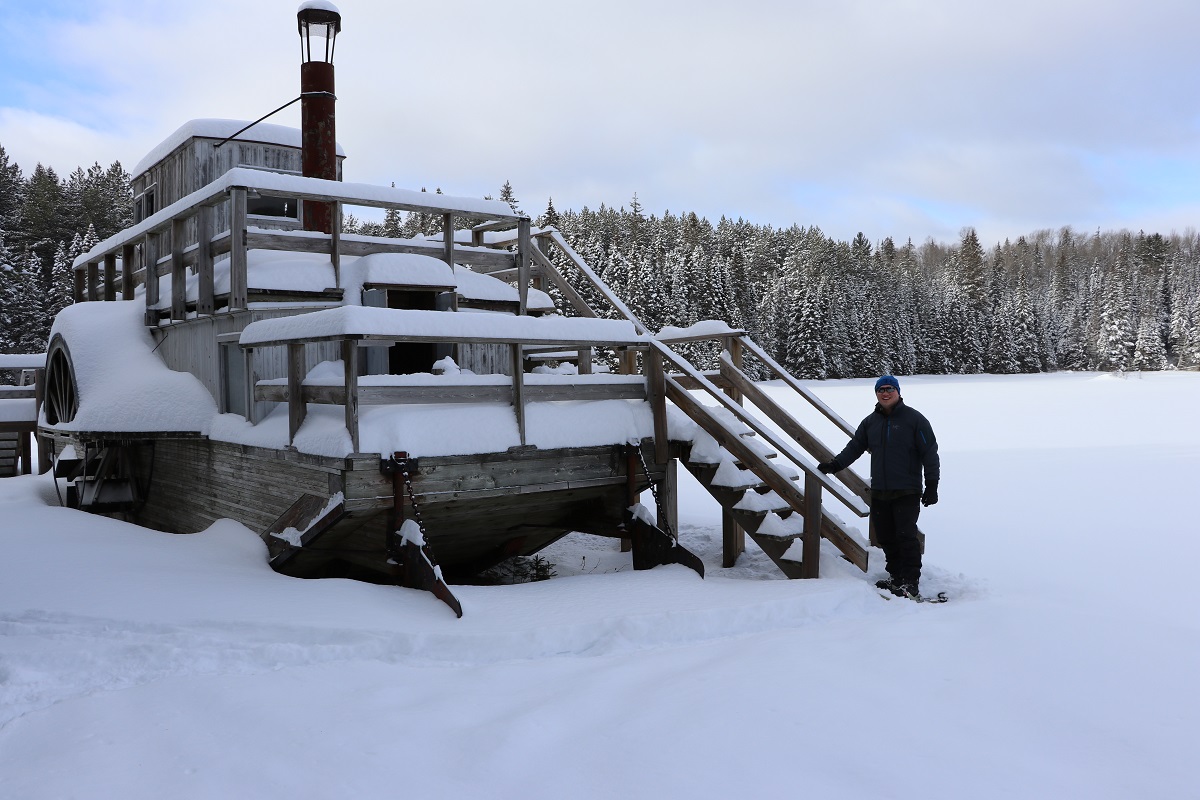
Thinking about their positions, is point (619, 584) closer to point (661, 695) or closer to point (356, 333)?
point (661, 695)

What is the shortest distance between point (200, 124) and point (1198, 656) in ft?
43.9

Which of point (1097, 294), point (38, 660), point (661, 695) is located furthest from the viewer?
point (1097, 294)

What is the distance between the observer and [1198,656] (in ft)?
17.1

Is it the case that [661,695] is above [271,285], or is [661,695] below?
below

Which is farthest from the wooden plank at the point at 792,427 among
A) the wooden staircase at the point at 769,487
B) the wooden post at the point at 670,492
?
the wooden post at the point at 670,492

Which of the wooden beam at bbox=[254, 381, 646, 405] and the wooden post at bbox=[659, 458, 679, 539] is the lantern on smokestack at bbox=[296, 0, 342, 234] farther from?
the wooden post at bbox=[659, 458, 679, 539]

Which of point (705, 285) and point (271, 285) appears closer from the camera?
point (271, 285)

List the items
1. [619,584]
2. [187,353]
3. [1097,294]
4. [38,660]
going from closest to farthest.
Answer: [38,660], [619,584], [187,353], [1097,294]

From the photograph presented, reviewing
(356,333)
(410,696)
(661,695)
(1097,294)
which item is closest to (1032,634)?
(661,695)

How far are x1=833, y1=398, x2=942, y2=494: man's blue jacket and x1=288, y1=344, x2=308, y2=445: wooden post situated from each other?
186 inches

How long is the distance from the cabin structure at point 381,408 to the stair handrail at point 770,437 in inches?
1.6

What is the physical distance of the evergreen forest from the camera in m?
50.8

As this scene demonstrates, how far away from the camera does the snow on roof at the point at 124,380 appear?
362 inches

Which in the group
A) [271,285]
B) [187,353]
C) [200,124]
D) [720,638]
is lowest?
[720,638]
